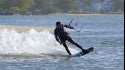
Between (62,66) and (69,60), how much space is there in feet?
7.37

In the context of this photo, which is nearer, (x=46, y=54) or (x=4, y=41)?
(x=46, y=54)

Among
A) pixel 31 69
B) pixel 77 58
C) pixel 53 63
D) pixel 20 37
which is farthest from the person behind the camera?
pixel 20 37

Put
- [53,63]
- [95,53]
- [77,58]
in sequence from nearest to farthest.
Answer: [53,63] → [77,58] → [95,53]

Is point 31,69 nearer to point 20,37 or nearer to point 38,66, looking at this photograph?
point 38,66

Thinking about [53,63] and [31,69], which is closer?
[31,69]

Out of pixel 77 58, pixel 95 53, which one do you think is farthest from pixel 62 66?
pixel 95 53

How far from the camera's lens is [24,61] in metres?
27.8

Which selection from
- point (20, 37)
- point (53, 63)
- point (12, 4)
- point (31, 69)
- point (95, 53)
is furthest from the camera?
point (12, 4)

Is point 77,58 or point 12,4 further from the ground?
point 77,58

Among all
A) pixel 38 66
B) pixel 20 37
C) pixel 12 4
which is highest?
pixel 38 66

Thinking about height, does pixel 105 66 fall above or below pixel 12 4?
above

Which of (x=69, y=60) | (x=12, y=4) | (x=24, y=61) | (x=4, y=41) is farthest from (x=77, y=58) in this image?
(x=12, y=4)

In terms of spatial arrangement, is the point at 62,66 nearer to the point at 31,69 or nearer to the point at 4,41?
the point at 31,69

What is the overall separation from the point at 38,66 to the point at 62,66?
0.97 meters
